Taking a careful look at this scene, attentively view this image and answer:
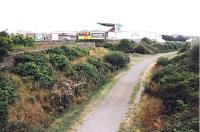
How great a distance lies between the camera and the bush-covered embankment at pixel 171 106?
73.0ft

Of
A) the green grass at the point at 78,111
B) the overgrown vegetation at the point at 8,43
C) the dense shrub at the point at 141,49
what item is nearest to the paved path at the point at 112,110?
the green grass at the point at 78,111

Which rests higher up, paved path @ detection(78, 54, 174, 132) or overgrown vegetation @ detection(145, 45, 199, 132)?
overgrown vegetation @ detection(145, 45, 199, 132)

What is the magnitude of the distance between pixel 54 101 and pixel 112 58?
23015mm

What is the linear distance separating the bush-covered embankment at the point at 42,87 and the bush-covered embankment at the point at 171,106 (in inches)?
192

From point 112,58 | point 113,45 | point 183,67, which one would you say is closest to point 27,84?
point 183,67

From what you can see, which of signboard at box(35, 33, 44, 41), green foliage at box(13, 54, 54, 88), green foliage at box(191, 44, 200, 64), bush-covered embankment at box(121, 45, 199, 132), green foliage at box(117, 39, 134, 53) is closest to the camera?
bush-covered embankment at box(121, 45, 199, 132)

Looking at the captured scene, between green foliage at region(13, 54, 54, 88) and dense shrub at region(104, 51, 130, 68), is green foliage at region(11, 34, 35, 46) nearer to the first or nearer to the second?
green foliage at region(13, 54, 54, 88)

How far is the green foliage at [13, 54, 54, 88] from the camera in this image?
30.0 m

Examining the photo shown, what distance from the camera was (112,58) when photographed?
50.9 metres

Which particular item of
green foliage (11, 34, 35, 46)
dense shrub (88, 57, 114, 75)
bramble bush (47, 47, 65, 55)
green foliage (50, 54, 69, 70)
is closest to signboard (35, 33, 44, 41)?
dense shrub (88, 57, 114, 75)

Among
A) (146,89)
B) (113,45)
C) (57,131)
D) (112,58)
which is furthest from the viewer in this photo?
(113,45)

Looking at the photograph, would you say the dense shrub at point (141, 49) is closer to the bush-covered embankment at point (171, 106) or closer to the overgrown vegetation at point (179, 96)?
the overgrown vegetation at point (179, 96)

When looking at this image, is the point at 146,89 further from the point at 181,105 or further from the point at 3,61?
the point at 3,61

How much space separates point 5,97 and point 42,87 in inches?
185
